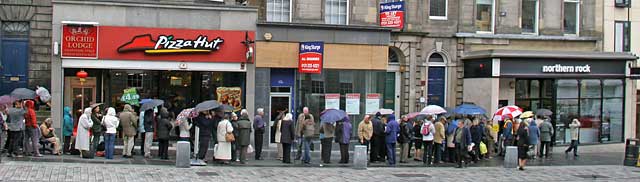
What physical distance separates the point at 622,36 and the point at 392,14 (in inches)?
447

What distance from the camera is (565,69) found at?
28.9m

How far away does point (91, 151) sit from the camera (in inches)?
780

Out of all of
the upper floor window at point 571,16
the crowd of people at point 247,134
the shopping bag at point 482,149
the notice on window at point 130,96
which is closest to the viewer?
the crowd of people at point 247,134

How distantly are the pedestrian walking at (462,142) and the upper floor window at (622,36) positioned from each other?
1295 cm

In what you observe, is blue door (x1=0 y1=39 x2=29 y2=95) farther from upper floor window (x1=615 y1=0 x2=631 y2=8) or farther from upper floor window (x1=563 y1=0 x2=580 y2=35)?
upper floor window (x1=615 y1=0 x2=631 y2=8)

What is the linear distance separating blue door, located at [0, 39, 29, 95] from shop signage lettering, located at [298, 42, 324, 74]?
9219mm

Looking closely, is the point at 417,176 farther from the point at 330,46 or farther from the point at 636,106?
the point at 636,106

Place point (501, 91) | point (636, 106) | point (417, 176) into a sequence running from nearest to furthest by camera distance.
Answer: point (417, 176)
point (501, 91)
point (636, 106)

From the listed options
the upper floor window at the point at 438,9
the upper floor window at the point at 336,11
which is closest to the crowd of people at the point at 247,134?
the upper floor window at the point at 336,11

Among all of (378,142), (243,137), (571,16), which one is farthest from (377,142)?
(571,16)

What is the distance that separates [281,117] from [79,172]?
681 centimetres

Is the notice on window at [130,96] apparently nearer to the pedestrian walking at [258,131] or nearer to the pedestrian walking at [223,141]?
the pedestrian walking at [258,131]

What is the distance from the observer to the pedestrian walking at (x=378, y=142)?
71.3 feet

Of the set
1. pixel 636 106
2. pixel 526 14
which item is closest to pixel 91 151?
pixel 526 14
